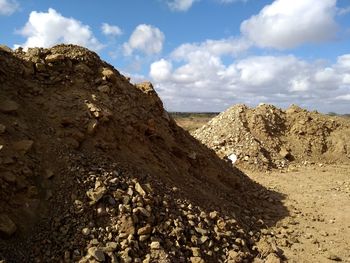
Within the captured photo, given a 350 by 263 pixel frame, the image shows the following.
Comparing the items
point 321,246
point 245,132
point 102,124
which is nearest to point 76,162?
point 102,124

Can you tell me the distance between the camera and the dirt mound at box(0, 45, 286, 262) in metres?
5.64

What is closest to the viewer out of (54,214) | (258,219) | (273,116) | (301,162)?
(54,214)

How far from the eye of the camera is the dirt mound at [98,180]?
5.64 metres

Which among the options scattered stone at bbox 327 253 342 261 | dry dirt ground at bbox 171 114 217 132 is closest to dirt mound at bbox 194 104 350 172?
scattered stone at bbox 327 253 342 261

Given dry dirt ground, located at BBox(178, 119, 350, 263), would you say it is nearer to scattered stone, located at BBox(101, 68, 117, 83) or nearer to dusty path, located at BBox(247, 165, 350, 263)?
dusty path, located at BBox(247, 165, 350, 263)

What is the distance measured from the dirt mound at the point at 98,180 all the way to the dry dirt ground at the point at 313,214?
528 millimetres

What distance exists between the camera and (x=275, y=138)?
18953 millimetres

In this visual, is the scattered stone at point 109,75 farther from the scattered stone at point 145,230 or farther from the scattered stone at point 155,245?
the scattered stone at point 155,245

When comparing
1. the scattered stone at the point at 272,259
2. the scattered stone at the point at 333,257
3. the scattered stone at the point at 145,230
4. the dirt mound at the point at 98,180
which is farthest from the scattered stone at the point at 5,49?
the scattered stone at the point at 333,257

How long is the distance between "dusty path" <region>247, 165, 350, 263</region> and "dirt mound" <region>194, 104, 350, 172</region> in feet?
5.54

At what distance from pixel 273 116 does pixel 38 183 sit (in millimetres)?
15846

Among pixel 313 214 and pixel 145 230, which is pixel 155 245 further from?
pixel 313 214

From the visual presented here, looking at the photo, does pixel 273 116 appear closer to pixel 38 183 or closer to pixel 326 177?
pixel 326 177

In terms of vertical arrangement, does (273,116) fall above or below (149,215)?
above
